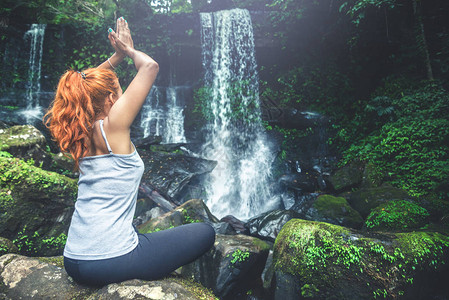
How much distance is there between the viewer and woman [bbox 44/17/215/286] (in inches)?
55.5

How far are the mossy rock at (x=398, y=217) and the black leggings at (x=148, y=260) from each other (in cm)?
408

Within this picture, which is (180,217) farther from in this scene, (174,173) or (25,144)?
(25,144)

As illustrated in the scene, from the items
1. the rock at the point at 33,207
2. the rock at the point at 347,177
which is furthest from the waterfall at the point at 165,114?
the rock at the point at 347,177

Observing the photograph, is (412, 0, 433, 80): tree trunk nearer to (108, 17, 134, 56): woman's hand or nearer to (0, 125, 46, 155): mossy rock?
(108, 17, 134, 56): woman's hand

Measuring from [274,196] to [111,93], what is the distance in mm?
7732

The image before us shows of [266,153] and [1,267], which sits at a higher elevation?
[1,267]

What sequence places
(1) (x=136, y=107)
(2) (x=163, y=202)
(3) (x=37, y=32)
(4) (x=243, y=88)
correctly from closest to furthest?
(1) (x=136, y=107) → (2) (x=163, y=202) → (3) (x=37, y=32) → (4) (x=243, y=88)

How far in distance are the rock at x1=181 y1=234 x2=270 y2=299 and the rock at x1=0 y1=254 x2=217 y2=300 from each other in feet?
5.20

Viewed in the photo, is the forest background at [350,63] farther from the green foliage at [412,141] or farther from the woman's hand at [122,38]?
the woman's hand at [122,38]

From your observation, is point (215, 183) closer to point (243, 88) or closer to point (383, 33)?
point (243, 88)

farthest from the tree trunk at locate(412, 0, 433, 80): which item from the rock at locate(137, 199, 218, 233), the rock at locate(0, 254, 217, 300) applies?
the rock at locate(0, 254, 217, 300)

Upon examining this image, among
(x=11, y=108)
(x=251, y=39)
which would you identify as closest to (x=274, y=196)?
(x=251, y=39)

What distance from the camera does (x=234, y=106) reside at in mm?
12188

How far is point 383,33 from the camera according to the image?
10.2m
